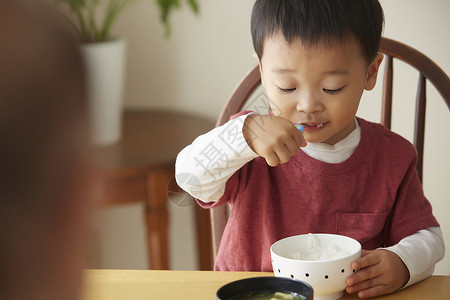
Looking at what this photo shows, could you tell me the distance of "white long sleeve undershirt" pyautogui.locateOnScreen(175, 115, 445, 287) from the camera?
0.84 meters

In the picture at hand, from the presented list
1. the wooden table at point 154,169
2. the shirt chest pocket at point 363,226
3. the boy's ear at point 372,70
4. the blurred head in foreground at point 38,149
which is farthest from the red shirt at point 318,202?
the blurred head in foreground at point 38,149

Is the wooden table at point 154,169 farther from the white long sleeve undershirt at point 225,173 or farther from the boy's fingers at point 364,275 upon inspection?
the boy's fingers at point 364,275

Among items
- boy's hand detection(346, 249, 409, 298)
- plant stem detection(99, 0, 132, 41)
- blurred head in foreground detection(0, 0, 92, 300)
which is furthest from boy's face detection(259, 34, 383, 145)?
plant stem detection(99, 0, 132, 41)

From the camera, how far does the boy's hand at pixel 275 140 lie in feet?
2.68

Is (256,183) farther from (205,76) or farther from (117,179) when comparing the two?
(205,76)

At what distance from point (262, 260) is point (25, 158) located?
837mm

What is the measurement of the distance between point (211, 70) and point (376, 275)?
1.32 metres

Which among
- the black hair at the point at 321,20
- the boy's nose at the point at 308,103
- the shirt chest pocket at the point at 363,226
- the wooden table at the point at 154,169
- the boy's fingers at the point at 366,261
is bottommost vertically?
the wooden table at the point at 154,169

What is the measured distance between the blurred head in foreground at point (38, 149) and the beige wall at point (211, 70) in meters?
1.42

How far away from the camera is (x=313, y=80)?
0.90 metres

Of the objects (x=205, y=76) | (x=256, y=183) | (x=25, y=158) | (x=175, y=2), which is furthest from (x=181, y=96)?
(x=25, y=158)

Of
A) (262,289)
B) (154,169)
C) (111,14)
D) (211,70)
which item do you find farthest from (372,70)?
(111,14)

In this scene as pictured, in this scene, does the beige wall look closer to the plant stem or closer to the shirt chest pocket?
the plant stem

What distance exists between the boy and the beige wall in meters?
0.52
